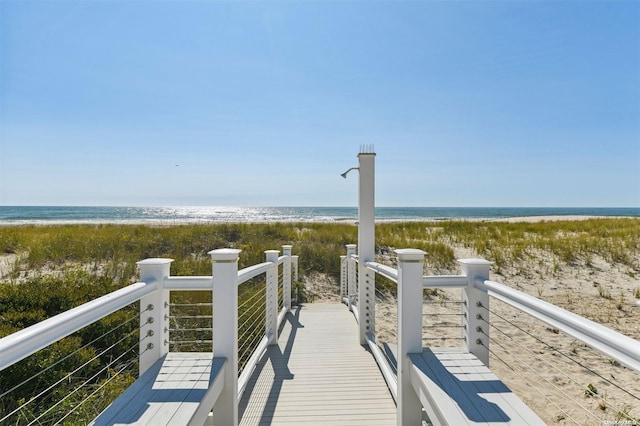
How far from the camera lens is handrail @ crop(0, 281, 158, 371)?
0.88 meters

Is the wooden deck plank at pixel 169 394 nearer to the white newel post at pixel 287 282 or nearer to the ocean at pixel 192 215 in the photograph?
the white newel post at pixel 287 282

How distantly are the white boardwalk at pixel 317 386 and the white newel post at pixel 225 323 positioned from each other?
1.82ft

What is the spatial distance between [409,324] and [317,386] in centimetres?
153

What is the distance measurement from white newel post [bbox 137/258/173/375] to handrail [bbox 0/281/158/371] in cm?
45

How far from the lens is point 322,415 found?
2.63 metres

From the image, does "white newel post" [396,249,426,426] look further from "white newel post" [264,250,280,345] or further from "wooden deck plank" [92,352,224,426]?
"white newel post" [264,250,280,345]

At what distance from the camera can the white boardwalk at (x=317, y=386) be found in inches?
103

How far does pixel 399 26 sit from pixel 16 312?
8885 millimetres

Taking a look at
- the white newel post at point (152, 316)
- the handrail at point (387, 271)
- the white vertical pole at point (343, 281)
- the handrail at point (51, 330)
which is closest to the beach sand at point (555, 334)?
the handrail at point (387, 271)

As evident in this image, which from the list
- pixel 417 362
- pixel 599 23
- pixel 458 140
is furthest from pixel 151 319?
pixel 458 140

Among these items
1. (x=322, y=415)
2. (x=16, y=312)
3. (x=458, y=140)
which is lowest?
(x=322, y=415)

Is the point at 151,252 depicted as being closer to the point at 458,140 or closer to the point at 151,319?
the point at 151,319

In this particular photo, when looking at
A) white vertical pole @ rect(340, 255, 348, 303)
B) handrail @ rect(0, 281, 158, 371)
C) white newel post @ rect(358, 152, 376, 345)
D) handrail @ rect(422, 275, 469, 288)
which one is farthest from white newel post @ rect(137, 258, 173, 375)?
white vertical pole @ rect(340, 255, 348, 303)

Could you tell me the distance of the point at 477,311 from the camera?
2.21 metres
